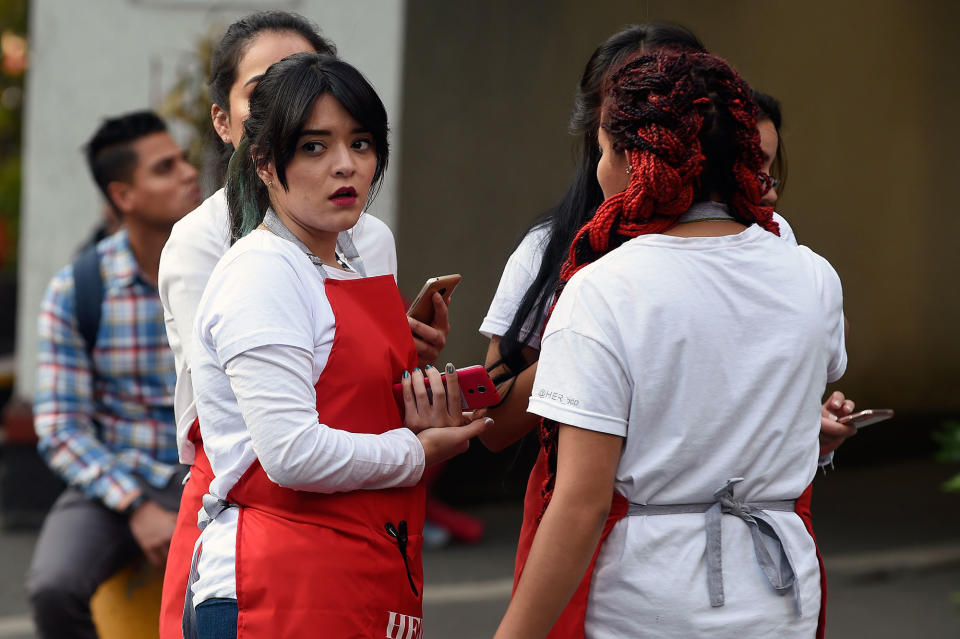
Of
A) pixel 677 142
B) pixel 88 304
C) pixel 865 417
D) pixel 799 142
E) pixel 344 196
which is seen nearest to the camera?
pixel 677 142

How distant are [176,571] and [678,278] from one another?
101 centimetres

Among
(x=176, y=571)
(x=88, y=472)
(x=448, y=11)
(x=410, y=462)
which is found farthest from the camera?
(x=448, y=11)

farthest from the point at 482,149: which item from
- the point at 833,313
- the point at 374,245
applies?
the point at 833,313

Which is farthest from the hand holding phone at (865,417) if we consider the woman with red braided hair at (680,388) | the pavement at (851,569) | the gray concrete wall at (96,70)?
the gray concrete wall at (96,70)

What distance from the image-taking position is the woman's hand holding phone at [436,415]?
1972 millimetres

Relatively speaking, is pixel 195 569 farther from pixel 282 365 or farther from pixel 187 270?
pixel 187 270

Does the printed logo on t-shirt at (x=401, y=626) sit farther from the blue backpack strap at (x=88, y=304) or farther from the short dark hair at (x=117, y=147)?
the short dark hair at (x=117, y=147)

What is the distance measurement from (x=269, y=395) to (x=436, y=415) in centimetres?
34

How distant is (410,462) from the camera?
1.92m

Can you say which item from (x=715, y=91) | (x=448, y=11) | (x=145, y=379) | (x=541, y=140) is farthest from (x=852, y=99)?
(x=715, y=91)

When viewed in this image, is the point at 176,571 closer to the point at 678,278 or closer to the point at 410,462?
the point at 410,462

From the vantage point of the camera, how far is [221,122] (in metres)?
2.46

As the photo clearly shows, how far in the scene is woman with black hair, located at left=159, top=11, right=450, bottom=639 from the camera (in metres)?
2.09

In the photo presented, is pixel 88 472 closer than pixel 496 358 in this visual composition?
No
